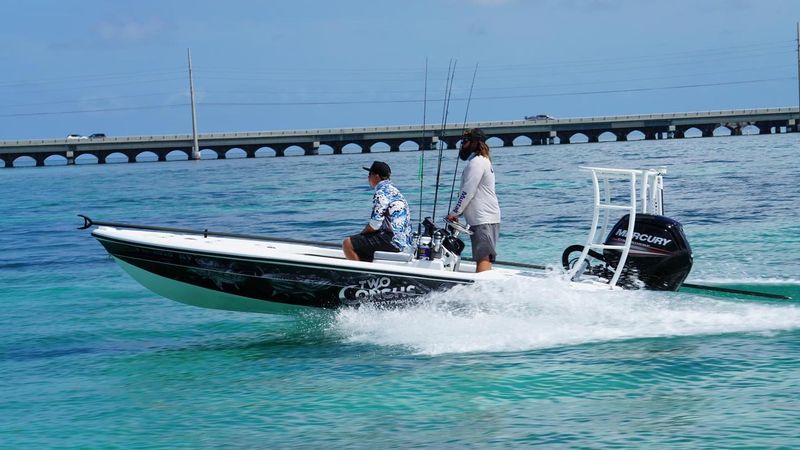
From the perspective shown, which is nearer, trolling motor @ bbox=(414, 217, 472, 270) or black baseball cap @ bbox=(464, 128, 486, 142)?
black baseball cap @ bbox=(464, 128, 486, 142)

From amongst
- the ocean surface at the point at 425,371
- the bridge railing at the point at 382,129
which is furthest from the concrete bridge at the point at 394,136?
the ocean surface at the point at 425,371

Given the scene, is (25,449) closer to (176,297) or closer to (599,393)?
(176,297)

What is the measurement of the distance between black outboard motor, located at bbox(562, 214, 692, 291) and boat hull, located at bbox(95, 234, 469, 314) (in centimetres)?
152

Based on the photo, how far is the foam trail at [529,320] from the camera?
9.07 m

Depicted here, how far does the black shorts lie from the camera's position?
948cm

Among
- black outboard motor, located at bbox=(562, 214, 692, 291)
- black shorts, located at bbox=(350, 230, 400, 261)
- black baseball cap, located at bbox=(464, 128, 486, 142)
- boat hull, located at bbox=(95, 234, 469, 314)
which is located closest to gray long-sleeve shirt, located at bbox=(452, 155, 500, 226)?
black baseball cap, located at bbox=(464, 128, 486, 142)

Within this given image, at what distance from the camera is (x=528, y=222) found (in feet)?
78.6

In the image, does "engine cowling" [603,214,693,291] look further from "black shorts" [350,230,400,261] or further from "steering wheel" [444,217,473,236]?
"black shorts" [350,230,400,261]

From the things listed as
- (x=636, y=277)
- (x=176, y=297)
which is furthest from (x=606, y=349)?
(x=176, y=297)

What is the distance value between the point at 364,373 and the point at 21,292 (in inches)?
339

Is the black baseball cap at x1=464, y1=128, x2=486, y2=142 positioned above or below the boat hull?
above

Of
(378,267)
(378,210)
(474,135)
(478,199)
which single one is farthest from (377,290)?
(474,135)

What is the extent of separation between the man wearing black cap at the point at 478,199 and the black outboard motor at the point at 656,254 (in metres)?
1.17

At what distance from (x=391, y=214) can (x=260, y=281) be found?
4.63 feet
